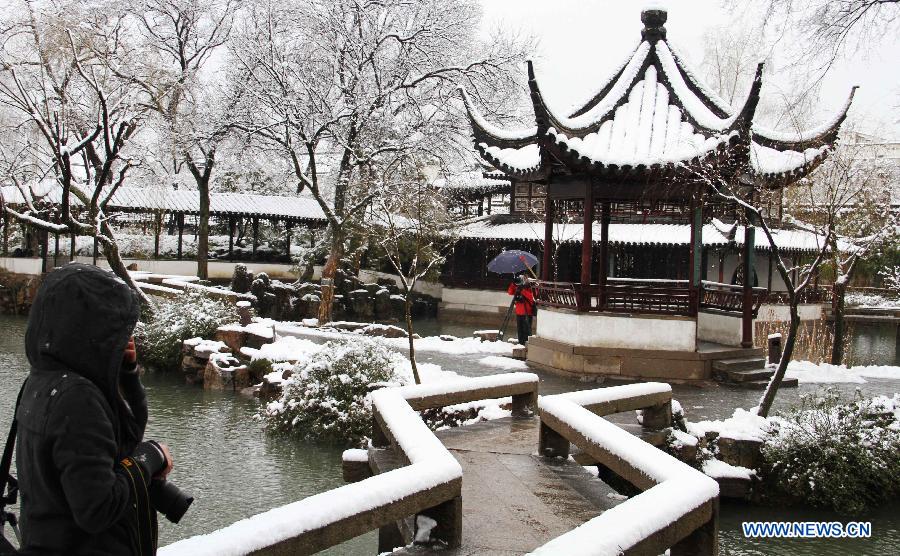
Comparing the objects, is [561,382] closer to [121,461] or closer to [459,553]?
[459,553]

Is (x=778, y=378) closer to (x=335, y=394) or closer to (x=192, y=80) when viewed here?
(x=335, y=394)

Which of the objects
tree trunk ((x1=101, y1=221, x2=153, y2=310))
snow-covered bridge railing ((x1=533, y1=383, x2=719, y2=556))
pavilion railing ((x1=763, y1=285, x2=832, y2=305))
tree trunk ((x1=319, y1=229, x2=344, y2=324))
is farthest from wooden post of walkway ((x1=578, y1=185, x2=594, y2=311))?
pavilion railing ((x1=763, y1=285, x2=832, y2=305))

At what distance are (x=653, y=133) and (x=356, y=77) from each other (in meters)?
13.2

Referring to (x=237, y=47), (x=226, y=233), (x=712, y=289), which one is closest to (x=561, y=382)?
(x=712, y=289)

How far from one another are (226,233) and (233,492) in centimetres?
2704

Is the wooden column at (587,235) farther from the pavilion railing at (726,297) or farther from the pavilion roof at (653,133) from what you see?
the pavilion railing at (726,297)

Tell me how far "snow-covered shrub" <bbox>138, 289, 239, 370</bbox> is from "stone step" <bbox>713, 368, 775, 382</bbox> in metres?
8.68

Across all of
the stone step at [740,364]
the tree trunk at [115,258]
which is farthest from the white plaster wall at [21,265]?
the stone step at [740,364]

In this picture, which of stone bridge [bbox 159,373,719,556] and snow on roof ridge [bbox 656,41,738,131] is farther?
snow on roof ridge [bbox 656,41,738,131]

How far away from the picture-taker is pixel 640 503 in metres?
3.28

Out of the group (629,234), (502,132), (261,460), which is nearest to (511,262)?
(502,132)

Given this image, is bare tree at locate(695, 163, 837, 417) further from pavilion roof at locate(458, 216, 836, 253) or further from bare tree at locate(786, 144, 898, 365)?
pavilion roof at locate(458, 216, 836, 253)

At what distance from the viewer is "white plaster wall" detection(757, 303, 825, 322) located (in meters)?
22.9

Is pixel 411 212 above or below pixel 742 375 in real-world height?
above
